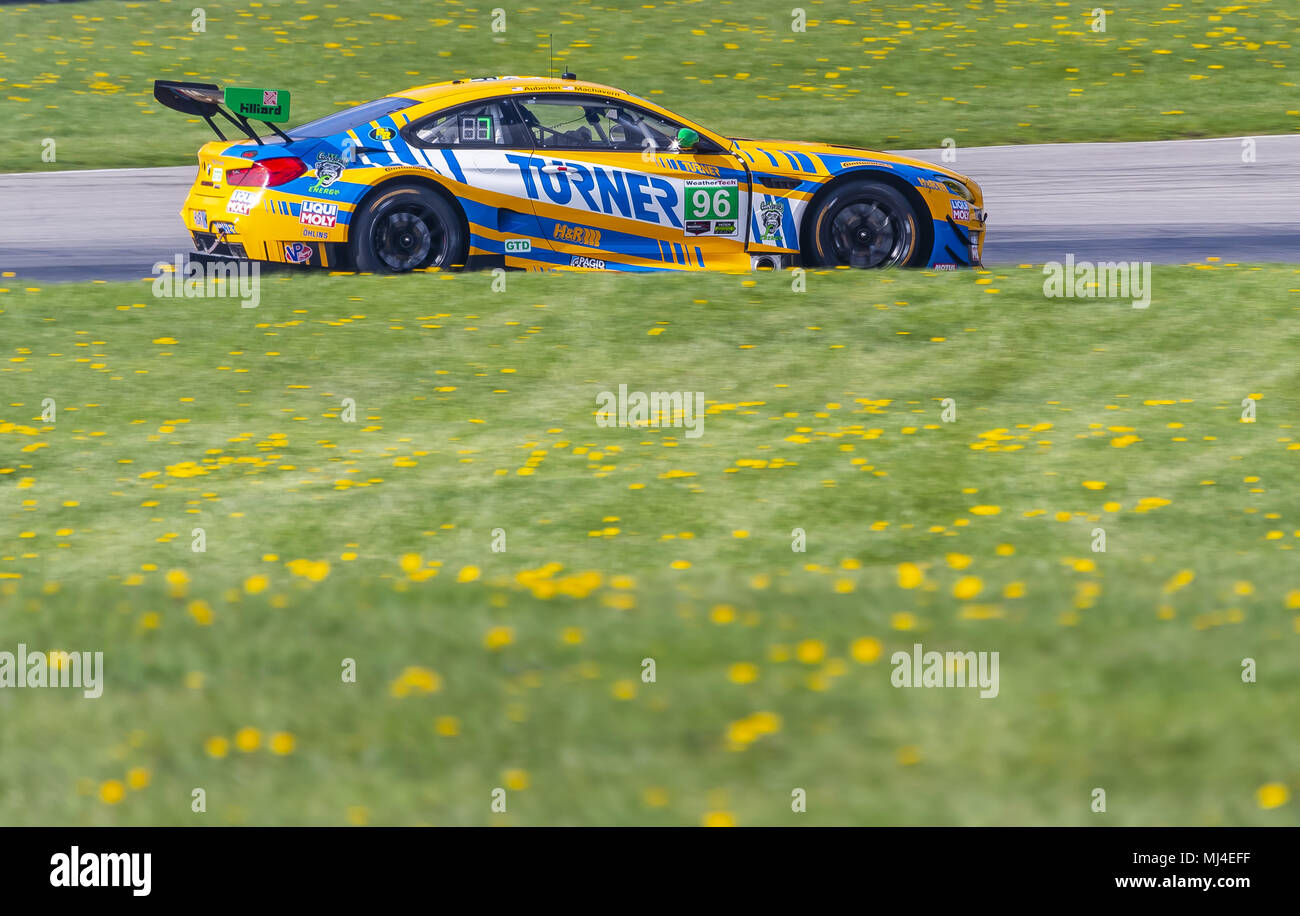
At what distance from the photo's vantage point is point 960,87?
65.4 ft

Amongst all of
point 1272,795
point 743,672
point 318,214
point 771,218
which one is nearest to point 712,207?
point 771,218

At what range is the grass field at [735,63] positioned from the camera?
1822cm

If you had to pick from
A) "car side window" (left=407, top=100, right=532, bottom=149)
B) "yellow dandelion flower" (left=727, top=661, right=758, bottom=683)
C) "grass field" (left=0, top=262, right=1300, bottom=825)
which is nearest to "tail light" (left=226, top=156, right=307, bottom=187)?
"car side window" (left=407, top=100, right=532, bottom=149)

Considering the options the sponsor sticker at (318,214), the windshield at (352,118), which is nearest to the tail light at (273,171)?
the sponsor sticker at (318,214)

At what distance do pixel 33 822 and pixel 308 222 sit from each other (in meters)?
6.59

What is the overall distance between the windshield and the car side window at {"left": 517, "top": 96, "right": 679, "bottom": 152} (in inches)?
34.3

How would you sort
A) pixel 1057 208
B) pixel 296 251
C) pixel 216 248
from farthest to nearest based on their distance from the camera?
pixel 1057 208 → pixel 216 248 → pixel 296 251

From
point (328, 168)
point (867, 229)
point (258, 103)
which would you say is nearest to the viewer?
point (258, 103)

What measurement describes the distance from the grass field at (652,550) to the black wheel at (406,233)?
0.17 meters

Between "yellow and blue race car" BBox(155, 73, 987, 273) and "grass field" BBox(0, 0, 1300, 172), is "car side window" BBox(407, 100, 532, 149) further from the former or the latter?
"grass field" BBox(0, 0, 1300, 172)

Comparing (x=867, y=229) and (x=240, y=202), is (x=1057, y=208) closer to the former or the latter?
(x=867, y=229)

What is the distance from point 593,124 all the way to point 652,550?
5.02m

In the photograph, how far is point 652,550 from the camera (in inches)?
257

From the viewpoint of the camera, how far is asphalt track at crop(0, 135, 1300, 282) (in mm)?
12789
